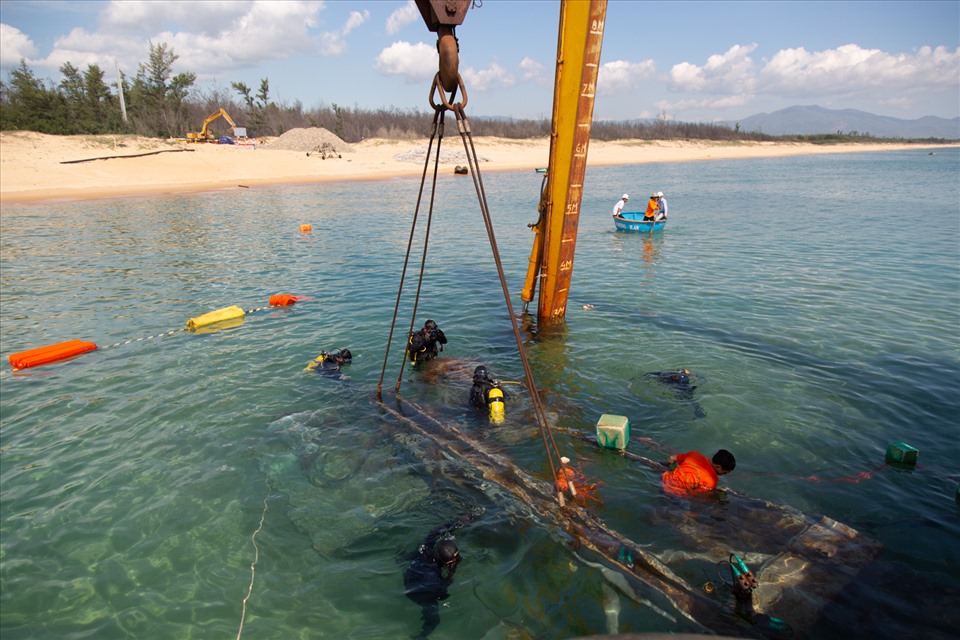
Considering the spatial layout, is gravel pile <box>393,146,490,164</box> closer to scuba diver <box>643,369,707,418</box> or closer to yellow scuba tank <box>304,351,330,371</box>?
yellow scuba tank <box>304,351,330,371</box>

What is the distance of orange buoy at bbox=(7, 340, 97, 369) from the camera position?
1041cm

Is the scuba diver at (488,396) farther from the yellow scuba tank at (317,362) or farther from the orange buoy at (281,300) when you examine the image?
the orange buoy at (281,300)

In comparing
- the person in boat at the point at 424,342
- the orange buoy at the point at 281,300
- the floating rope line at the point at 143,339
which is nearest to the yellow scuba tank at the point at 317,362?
the person in boat at the point at 424,342

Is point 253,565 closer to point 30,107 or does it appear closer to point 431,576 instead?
point 431,576

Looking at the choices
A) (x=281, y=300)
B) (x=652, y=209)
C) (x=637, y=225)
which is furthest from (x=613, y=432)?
(x=652, y=209)

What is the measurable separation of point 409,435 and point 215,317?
7.83m

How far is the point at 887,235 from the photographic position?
22.0 meters

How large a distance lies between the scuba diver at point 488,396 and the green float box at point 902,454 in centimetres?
521

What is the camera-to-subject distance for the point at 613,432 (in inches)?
279

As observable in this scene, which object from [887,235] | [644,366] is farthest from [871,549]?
[887,235]

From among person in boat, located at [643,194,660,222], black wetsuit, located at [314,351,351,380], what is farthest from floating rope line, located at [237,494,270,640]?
person in boat, located at [643,194,660,222]

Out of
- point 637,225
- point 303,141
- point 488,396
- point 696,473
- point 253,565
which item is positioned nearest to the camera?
point 253,565

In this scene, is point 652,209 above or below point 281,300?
above

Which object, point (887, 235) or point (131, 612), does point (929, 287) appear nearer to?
point (887, 235)
